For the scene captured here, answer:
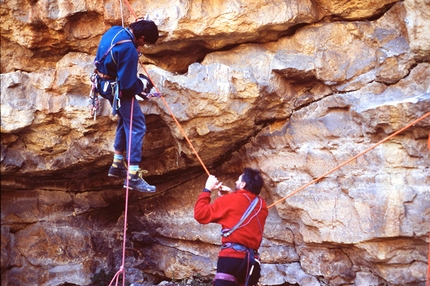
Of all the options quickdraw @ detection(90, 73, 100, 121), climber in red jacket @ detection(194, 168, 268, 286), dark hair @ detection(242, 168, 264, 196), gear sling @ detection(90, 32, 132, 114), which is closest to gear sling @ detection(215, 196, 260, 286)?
climber in red jacket @ detection(194, 168, 268, 286)

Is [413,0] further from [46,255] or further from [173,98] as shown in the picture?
[46,255]

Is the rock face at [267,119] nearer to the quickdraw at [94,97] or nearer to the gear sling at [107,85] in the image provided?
the quickdraw at [94,97]

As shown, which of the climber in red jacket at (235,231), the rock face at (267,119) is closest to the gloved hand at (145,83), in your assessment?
the rock face at (267,119)

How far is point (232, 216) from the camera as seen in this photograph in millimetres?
5238

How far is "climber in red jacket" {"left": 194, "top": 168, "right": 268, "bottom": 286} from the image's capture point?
5176mm

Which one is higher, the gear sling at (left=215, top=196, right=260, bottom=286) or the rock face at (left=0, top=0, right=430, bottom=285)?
the rock face at (left=0, top=0, right=430, bottom=285)

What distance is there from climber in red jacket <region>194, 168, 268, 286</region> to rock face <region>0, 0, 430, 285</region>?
156 cm

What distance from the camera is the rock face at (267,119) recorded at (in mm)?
6180

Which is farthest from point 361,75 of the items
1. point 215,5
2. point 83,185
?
point 83,185

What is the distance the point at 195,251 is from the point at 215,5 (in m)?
3.51

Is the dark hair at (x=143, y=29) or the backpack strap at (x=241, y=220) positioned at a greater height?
the dark hair at (x=143, y=29)

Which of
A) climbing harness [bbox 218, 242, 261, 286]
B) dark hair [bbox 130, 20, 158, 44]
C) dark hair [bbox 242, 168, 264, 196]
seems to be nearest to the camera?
climbing harness [bbox 218, 242, 261, 286]

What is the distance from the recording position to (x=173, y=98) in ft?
22.1

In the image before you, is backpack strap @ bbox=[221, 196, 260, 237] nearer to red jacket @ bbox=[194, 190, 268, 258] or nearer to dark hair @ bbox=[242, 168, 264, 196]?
red jacket @ bbox=[194, 190, 268, 258]
